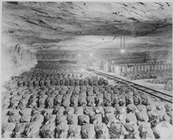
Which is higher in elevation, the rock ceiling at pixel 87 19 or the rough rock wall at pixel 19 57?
the rock ceiling at pixel 87 19

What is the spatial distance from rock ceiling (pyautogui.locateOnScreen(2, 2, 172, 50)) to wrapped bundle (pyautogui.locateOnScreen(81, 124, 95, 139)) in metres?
2.49

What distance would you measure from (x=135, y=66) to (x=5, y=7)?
235 inches

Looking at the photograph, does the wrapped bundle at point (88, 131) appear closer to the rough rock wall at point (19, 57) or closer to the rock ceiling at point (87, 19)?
the rock ceiling at point (87, 19)

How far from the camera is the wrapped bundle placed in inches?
152

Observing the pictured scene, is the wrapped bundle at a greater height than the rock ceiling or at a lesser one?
lesser

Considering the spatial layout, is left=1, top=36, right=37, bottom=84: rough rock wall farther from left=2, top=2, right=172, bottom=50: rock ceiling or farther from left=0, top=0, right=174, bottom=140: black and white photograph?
left=2, top=2, right=172, bottom=50: rock ceiling

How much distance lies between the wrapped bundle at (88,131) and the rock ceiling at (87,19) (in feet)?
8.16

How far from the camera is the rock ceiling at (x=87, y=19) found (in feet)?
12.4

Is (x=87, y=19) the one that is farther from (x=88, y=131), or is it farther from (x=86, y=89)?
(x=88, y=131)

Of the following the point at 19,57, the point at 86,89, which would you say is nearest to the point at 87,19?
the point at 86,89

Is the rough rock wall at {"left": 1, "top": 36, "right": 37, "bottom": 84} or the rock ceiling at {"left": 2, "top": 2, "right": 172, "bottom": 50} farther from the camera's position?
the rough rock wall at {"left": 1, "top": 36, "right": 37, "bottom": 84}

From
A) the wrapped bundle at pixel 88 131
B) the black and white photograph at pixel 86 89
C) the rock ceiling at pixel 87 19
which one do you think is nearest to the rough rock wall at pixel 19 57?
the black and white photograph at pixel 86 89

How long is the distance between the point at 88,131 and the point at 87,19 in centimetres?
259

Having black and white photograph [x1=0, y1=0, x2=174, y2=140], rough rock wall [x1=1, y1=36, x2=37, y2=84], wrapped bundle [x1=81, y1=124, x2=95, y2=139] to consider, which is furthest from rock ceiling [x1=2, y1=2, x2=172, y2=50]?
wrapped bundle [x1=81, y1=124, x2=95, y2=139]
